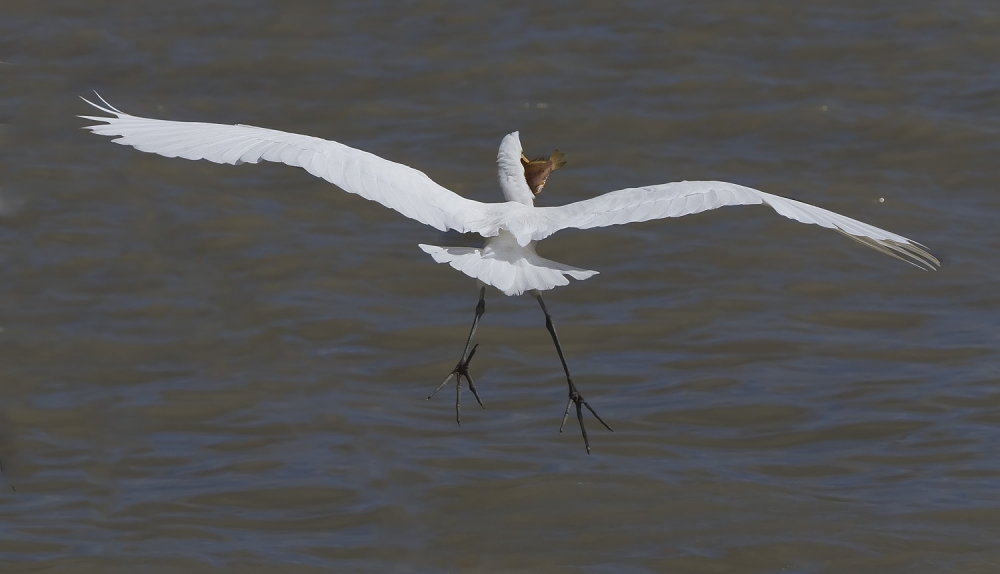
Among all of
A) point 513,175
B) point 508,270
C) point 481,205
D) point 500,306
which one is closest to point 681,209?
point 508,270

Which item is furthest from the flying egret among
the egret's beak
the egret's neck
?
the egret's beak

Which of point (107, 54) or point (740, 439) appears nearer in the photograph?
point (740, 439)

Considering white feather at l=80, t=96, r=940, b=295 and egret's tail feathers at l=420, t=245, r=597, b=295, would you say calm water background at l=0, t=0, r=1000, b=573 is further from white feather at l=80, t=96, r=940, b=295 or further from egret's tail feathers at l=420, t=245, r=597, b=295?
egret's tail feathers at l=420, t=245, r=597, b=295

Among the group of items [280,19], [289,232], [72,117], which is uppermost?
[280,19]

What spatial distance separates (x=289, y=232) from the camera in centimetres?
1167

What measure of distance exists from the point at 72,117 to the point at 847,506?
756 cm

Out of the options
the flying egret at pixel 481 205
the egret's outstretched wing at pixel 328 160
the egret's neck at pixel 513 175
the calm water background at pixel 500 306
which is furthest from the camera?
the calm water background at pixel 500 306

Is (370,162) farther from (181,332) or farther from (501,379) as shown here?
(181,332)

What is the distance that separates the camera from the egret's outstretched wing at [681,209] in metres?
6.17

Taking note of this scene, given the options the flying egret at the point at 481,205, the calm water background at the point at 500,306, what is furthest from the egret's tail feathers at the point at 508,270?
the calm water background at the point at 500,306

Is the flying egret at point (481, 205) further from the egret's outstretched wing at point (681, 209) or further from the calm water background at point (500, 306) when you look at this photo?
the calm water background at point (500, 306)

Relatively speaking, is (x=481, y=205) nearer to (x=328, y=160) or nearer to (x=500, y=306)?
(x=328, y=160)

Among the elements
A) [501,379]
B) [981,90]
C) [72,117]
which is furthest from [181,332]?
[981,90]

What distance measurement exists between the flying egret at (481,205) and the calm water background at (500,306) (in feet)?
1.41
